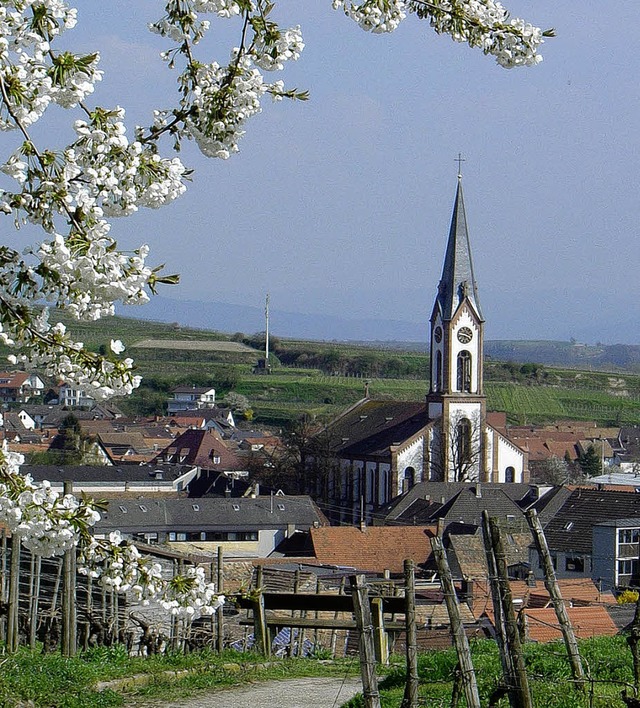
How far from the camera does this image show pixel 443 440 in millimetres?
67500

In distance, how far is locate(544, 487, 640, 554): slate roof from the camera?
130 feet

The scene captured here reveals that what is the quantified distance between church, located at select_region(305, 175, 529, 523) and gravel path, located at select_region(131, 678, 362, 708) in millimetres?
53341

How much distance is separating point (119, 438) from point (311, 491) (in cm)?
2153

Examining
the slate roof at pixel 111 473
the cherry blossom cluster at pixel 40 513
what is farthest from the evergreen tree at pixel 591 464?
the cherry blossom cluster at pixel 40 513

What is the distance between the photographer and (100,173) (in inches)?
183

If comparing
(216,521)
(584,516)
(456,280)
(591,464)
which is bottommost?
(216,521)

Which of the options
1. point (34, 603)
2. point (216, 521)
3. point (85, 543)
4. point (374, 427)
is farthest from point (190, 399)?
point (85, 543)

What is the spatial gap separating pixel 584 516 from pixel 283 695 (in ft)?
107

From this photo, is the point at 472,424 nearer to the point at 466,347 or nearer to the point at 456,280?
the point at 466,347

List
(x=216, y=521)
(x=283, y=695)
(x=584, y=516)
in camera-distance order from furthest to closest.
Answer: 1. (x=216, y=521)
2. (x=584, y=516)
3. (x=283, y=695)

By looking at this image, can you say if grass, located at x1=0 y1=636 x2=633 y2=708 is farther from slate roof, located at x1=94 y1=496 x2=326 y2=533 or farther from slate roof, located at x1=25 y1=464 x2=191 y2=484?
slate roof, located at x1=25 y1=464 x2=191 y2=484

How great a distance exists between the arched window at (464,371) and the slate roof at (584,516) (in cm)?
2440

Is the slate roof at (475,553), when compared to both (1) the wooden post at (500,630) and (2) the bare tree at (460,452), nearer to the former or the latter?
(2) the bare tree at (460,452)

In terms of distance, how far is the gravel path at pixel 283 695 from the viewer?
1015 centimetres
